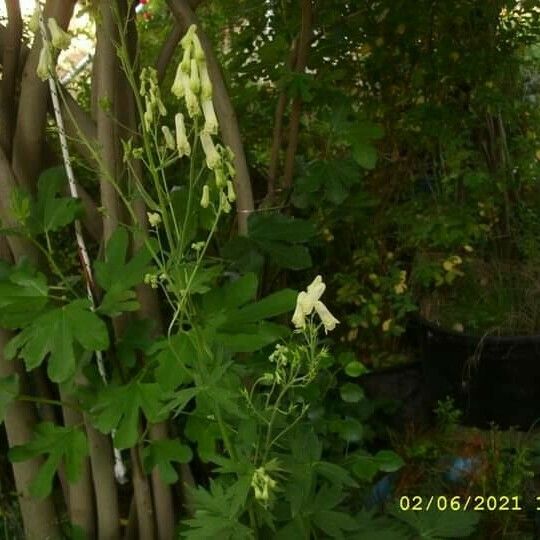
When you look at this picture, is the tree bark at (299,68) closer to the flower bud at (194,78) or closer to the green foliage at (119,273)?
the green foliage at (119,273)

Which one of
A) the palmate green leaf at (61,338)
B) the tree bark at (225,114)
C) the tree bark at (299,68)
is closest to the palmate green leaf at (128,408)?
the palmate green leaf at (61,338)

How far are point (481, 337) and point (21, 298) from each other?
1.50m

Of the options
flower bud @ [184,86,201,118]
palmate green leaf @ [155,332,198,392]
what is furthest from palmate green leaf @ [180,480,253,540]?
flower bud @ [184,86,201,118]

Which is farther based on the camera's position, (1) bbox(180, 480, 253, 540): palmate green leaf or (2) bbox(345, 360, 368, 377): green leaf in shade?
(2) bbox(345, 360, 368, 377): green leaf in shade

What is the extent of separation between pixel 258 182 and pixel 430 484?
97cm

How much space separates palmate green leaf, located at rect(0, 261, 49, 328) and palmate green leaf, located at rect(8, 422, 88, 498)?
33 cm

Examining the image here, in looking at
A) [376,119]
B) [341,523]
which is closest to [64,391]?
[341,523]

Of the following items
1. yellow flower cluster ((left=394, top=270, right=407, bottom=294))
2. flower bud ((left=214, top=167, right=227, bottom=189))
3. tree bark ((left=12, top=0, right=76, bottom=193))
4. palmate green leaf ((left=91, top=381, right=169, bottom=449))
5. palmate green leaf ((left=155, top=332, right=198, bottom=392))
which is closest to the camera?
flower bud ((left=214, top=167, right=227, bottom=189))

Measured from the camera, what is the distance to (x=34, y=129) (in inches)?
72.3

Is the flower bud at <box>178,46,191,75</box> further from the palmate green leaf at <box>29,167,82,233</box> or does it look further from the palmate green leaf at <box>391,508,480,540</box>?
the palmate green leaf at <box>391,508,480,540</box>

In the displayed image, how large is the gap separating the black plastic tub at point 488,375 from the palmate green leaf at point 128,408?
1.26 meters

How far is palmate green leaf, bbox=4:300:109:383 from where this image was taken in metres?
1.53

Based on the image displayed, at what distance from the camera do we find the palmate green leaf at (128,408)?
5.36 ft
